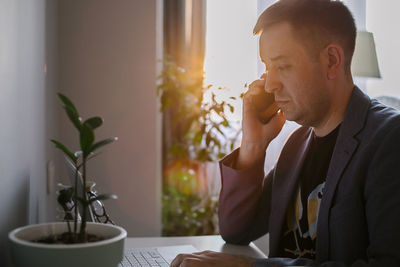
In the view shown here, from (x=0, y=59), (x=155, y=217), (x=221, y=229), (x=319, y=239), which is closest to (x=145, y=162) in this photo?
(x=155, y=217)

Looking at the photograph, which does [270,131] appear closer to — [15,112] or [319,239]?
[319,239]

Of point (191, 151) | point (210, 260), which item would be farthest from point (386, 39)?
point (210, 260)

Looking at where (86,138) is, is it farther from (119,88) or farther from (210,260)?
(119,88)

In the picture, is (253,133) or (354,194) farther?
A: (253,133)

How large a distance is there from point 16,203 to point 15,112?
0.20m

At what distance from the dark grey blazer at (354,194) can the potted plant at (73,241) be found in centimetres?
51

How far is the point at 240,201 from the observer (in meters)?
1.48

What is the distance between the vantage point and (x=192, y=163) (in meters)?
3.33

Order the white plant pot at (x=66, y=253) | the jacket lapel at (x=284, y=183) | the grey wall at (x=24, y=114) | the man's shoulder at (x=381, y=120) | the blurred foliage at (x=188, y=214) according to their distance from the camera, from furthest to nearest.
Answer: the blurred foliage at (x=188, y=214)
the jacket lapel at (x=284, y=183)
the man's shoulder at (x=381, y=120)
the grey wall at (x=24, y=114)
the white plant pot at (x=66, y=253)

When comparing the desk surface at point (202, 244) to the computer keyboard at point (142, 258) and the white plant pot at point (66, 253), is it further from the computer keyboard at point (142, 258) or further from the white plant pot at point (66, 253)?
the white plant pot at point (66, 253)

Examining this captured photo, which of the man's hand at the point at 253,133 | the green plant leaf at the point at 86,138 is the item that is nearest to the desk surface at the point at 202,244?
the man's hand at the point at 253,133

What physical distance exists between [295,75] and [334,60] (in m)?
0.12

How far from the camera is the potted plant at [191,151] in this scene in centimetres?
263

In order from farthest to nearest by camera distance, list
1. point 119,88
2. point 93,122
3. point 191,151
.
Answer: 1. point 191,151
2. point 119,88
3. point 93,122
